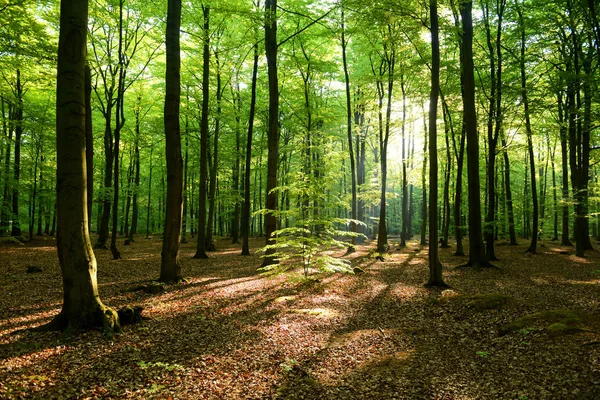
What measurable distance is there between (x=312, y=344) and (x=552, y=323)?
175 inches

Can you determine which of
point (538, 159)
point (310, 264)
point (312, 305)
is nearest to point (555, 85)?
point (310, 264)

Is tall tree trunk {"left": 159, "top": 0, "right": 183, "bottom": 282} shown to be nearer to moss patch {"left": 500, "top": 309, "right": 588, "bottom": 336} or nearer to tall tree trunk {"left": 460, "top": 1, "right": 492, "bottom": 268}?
moss patch {"left": 500, "top": 309, "right": 588, "bottom": 336}

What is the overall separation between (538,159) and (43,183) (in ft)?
150

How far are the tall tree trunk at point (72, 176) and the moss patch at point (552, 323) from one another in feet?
23.9

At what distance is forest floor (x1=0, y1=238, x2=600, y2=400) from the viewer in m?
4.02

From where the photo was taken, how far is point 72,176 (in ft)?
16.7

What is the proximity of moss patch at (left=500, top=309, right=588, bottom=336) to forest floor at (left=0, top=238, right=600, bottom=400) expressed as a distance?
3 cm

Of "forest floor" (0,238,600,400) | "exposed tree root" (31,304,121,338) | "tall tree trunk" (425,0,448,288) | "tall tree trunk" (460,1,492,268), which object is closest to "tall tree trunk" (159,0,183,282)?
"forest floor" (0,238,600,400)

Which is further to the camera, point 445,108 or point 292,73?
point 292,73

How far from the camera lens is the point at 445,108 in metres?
18.6

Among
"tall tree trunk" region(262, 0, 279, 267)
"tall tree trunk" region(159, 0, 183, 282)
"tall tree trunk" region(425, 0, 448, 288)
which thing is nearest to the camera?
"tall tree trunk" region(159, 0, 183, 282)

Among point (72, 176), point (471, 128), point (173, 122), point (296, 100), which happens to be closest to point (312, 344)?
point (72, 176)

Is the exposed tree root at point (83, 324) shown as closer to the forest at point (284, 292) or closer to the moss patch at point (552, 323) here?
the forest at point (284, 292)

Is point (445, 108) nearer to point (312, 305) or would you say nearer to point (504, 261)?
point (504, 261)
